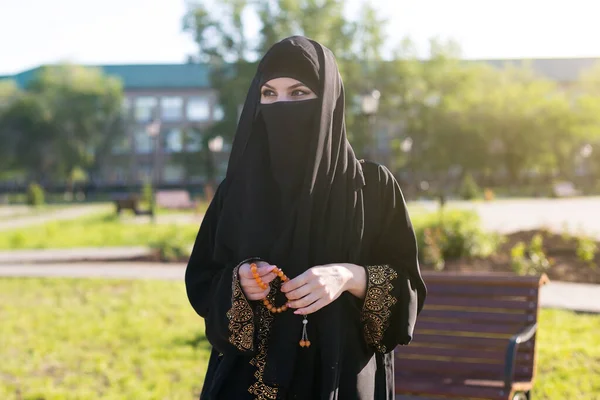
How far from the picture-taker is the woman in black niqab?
1.89 meters

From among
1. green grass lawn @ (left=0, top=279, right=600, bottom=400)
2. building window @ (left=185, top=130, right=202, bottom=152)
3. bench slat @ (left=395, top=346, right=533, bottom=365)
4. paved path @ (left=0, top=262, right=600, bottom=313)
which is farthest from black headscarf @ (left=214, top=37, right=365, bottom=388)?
building window @ (left=185, top=130, right=202, bottom=152)

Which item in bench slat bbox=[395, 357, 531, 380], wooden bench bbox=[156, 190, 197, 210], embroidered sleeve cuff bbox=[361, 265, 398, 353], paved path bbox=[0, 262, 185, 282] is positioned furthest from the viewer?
wooden bench bbox=[156, 190, 197, 210]

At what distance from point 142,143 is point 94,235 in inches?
2120

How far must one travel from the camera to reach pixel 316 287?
177 centimetres

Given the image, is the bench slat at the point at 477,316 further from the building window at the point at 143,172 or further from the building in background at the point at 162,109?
the building window at the point at 143,172

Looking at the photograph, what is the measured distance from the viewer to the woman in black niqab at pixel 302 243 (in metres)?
1.89

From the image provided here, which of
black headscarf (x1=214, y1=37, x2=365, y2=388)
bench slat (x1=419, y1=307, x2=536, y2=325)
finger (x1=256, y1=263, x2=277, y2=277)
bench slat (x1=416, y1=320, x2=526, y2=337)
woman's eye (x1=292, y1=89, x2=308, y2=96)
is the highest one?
woman's eye (x1=292, y1=89, x2=308, y2=96)

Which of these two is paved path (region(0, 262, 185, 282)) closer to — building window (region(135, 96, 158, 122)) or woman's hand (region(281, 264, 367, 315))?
woman's hand (region(281, 264, 367, 315))

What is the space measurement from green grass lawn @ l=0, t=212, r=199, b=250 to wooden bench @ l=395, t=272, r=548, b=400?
9295 mm

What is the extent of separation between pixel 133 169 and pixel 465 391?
67333mm

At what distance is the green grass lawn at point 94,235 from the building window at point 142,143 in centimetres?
4995

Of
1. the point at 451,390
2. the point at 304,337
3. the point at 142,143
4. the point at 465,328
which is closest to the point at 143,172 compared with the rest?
the point at 142,143

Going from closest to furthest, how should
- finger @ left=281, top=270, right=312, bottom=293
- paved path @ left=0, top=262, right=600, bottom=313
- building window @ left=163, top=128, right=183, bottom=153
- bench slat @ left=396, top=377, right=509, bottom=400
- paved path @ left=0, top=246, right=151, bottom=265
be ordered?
finger @ left=281, top=270, right=312, bottom=293, bench slat @ left=396, top=377, right=509, bottom=400, paved path @ left=0, top=262, right=600, bottom=313, paved path @ left=0, top=246, right=151, bottom=265, building window @ left=163, top=128, right=183, bottom=153

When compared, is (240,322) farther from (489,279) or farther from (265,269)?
(489,279)
